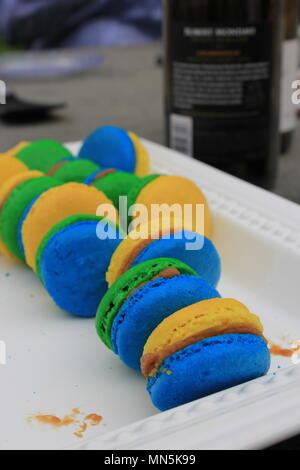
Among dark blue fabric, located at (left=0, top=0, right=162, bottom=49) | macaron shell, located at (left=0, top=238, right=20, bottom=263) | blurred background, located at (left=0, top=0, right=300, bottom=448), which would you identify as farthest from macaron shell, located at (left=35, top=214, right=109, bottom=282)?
dark blue fabric, located at (left=0, top=0, right=162, bottom=49)

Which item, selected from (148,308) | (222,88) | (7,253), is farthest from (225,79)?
(148,308)

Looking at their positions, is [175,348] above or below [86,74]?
above

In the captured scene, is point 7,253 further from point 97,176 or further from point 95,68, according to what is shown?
point 95,68

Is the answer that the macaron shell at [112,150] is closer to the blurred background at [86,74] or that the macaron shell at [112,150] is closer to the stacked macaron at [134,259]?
the stacked macaron at [134,259]

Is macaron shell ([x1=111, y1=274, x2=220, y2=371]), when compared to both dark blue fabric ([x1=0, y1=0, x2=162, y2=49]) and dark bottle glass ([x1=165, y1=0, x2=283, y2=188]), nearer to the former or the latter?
dark bottle glass ([x1=165, y1=0, x2=283, y2=188])

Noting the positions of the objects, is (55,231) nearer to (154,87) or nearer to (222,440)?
(222,440)

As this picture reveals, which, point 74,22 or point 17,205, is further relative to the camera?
point 74,22

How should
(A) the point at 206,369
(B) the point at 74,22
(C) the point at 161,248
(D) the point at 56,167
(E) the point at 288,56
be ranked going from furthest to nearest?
(B) the point at 74,22 → (E) the point at 288,56 → (D) the point at 56,167 → (C) the point at 161,248 → (A) the point at 206,369
